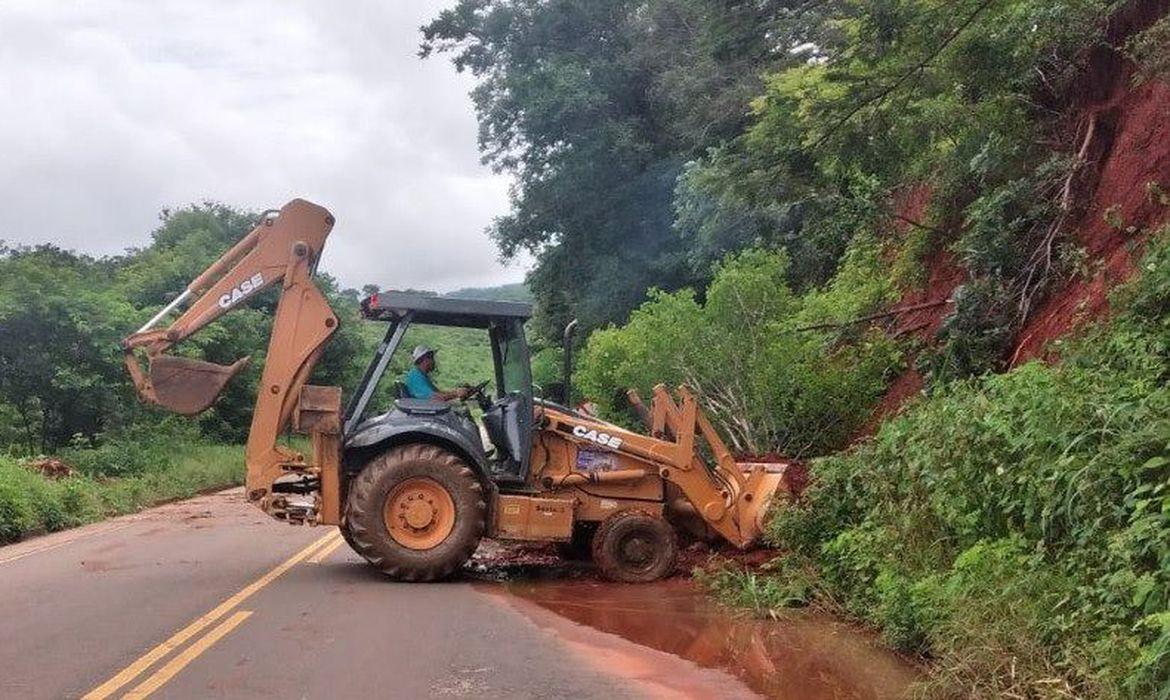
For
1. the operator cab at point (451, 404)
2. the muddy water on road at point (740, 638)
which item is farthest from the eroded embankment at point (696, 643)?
the operator cab at point (451, 404)

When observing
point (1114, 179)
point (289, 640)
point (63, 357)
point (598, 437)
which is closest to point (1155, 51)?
point (1114, 179)

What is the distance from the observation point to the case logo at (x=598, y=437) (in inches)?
448

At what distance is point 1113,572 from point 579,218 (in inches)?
1171

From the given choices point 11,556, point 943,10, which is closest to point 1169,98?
point 943,10

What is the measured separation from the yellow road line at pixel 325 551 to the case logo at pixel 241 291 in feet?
10.4

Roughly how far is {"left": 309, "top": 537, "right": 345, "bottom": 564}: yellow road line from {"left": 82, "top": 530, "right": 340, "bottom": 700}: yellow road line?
386 mm

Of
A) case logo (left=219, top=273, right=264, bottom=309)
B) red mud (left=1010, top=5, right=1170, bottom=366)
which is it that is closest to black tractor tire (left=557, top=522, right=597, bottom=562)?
case logo (left=219, top=273, right=264, bottom=309)

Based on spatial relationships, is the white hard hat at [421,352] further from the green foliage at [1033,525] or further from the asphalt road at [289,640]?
the green foliage at [1033,525]

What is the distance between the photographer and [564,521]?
10938 millimetres

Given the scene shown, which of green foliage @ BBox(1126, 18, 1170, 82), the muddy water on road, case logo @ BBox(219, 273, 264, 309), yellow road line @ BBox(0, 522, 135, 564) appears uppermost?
green foliage @ BBox(1126, 18, 1170, 82)

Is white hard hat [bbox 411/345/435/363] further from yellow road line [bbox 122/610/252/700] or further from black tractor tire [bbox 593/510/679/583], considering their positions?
yellow road line [bbox 122/610/252/700]

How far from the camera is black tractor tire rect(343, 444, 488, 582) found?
10.5 m

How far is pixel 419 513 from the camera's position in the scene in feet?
34.9

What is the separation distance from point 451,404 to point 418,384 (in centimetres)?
40
